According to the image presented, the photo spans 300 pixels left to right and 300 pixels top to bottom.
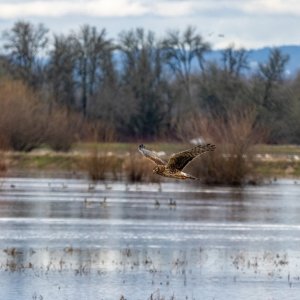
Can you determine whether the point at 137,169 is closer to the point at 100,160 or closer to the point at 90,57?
the point at 100,160

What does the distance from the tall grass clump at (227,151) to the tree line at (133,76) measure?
25.0m

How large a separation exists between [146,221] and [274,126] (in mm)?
26477

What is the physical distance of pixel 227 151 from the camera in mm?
49031

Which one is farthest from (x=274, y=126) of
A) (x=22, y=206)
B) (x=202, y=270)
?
(x=202, y=270)

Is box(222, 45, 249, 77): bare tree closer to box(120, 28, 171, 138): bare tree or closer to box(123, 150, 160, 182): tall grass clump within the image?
box(120, 28, 171, 138): bare tree

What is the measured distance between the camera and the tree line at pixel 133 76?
80.6m

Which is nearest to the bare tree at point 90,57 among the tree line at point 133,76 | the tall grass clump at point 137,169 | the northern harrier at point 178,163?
the tree line at point 133,76

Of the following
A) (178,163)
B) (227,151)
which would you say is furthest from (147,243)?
(227,151)

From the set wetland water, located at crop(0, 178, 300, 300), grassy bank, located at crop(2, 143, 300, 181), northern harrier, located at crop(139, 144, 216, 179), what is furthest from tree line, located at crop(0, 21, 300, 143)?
northern harrier, located at crop(139, 144, 216, 179)

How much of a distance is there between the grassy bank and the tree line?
1515 cm

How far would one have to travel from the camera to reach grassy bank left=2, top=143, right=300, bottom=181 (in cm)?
5191

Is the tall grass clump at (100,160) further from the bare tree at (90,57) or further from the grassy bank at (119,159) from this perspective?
the bare tree at (90,57)

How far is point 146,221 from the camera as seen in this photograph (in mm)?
34156

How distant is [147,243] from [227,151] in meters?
A: 21.3
